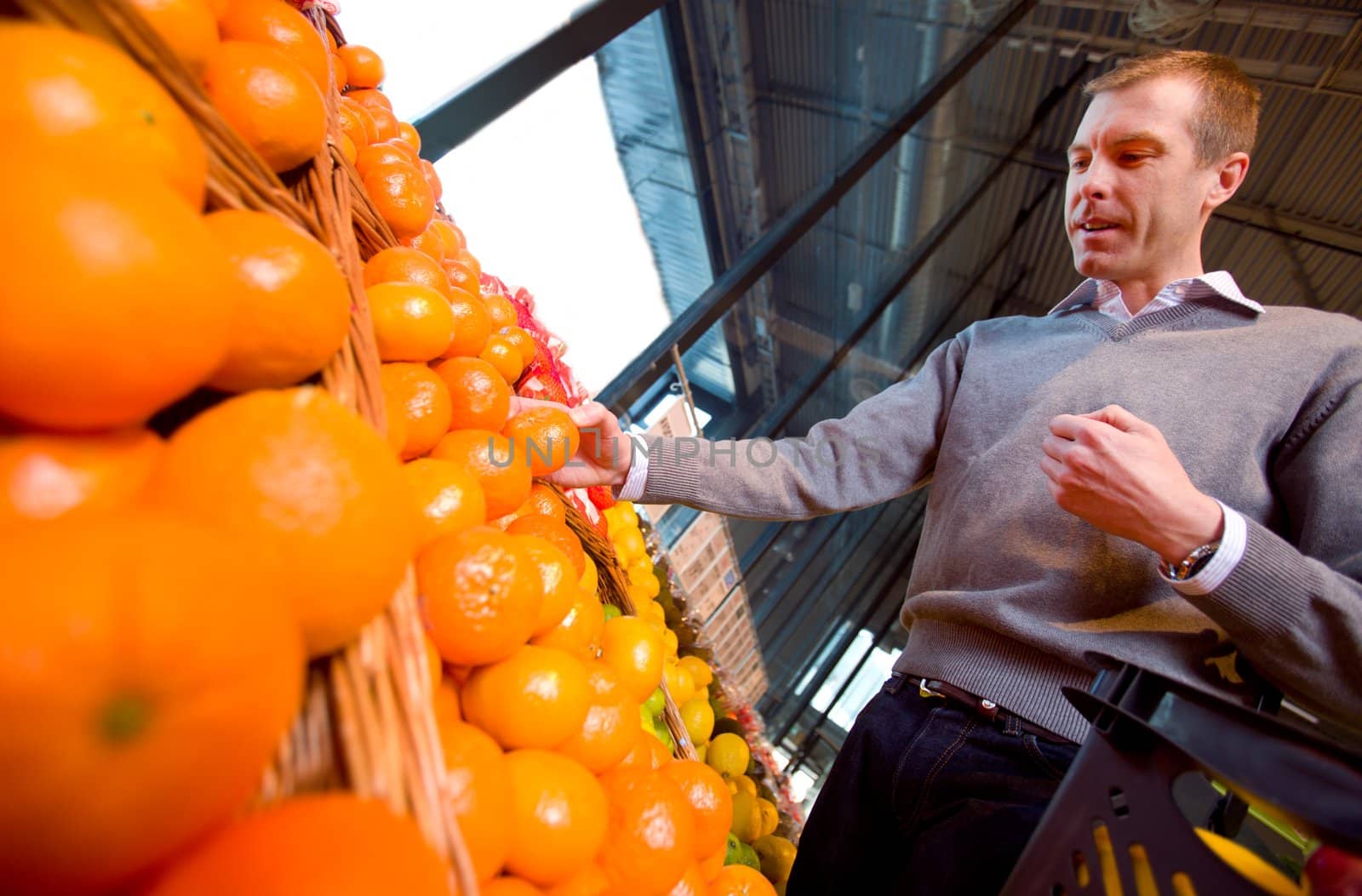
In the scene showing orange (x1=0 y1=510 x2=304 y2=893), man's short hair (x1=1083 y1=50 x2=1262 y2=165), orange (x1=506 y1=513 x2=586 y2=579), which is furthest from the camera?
man's short hair (x1=1083 y1=50 x2=1262 y2=165)

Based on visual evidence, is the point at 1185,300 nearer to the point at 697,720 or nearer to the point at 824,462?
the point at 824,462

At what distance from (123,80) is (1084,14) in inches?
210

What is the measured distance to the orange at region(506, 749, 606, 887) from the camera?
534mm

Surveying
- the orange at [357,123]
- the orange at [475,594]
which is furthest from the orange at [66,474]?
the orange at [357,123]

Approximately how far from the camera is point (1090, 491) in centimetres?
84

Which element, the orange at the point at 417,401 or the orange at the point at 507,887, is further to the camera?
the orange at the point at 417,401

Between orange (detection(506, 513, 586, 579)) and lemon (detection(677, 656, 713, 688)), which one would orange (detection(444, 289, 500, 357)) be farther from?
lemon (detection(677, 656, 713, 688))

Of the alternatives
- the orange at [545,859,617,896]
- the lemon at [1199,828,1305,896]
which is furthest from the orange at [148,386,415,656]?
the lemon at [1199,828,1305,896]

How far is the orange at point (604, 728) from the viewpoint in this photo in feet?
Answer: 2.19

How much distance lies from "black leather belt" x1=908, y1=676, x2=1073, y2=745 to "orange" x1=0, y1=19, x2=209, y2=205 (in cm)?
106

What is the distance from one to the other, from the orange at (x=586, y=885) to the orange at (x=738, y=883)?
0.81 ft

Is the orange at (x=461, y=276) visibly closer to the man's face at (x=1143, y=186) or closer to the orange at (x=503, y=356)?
the orange at (x=503, y=356)

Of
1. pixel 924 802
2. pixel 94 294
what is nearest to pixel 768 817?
pixel 924 802

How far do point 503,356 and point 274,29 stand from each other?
0.53 m
